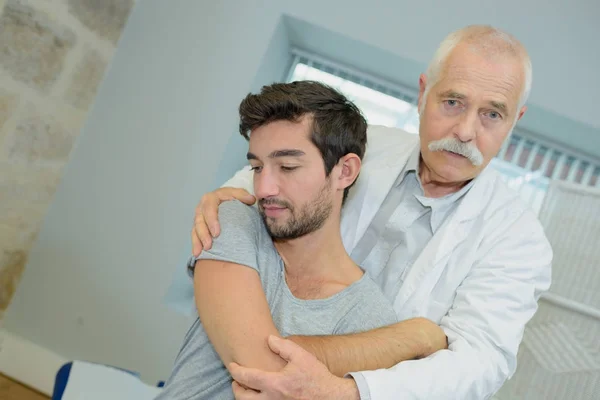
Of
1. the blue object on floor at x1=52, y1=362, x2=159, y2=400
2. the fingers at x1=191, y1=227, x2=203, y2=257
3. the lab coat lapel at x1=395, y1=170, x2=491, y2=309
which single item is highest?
the lab coat lapel at x1=395, y1=170, x2=491, y2=309

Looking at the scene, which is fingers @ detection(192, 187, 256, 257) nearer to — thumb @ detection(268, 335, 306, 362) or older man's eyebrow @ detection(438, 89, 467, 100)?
thumb @ detection(268, 335, 306, 362)

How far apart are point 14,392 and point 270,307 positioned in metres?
1.61

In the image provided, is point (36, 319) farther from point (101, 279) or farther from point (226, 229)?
point (226, 229)

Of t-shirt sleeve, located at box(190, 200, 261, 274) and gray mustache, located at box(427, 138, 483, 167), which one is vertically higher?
gray mustache, located at box(427, 138, 483, 167)

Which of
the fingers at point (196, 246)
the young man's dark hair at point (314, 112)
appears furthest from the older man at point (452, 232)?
the young man's dark hair at point (314, 112)

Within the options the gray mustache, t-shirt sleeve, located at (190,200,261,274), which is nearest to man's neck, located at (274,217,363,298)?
t-shirt sleeve, located at (190,200,261,274)

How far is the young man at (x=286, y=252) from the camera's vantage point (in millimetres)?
1025

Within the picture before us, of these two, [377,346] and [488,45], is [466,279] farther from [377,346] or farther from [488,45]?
[488,45]

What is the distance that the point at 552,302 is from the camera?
187 cm

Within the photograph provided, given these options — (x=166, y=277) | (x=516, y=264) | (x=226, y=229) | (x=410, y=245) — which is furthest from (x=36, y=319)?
(x=516, y=264)

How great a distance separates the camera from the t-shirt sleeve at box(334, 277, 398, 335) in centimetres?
114

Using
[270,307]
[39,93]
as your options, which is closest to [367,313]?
[270,307]

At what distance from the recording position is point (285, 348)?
92 cm

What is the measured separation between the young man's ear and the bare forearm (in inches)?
14.7
